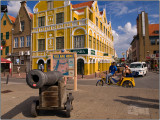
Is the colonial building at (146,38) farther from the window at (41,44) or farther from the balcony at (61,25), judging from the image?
the window at (41,44)

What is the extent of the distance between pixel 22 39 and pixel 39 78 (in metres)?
27.9

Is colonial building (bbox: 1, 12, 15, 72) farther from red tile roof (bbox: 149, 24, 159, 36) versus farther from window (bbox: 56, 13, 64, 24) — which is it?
red tile roof (bbox: 149, 24, 159, 36)

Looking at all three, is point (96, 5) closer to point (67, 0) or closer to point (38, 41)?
point (67, 0)

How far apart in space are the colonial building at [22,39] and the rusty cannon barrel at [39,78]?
24.6 meters

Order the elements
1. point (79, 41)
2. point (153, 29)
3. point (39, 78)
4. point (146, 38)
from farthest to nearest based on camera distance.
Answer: point (153, 29), point (146, 38), point (79, 41), point (39, 78)

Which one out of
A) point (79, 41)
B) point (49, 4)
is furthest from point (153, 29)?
point (49, 4)

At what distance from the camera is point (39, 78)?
3967 millimetres

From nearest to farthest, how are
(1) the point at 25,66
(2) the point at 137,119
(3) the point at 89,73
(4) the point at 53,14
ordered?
(2) the point at 137,119 → (3) the point at 89,73 → (4) the point at 53,14 → (1) the point at 25,66

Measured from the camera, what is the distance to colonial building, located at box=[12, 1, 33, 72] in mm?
28344

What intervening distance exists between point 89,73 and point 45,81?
19.2 metres

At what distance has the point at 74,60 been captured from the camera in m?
9.22

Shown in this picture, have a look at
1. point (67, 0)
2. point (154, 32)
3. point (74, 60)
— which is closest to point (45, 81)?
point (74, 60)

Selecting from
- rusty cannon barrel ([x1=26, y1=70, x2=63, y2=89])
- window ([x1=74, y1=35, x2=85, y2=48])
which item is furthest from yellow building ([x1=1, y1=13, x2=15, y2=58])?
rusty cannon barrel ([x1=26, y1=70, x2=63, y2=89])

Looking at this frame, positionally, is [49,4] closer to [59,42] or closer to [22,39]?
[59,42]
